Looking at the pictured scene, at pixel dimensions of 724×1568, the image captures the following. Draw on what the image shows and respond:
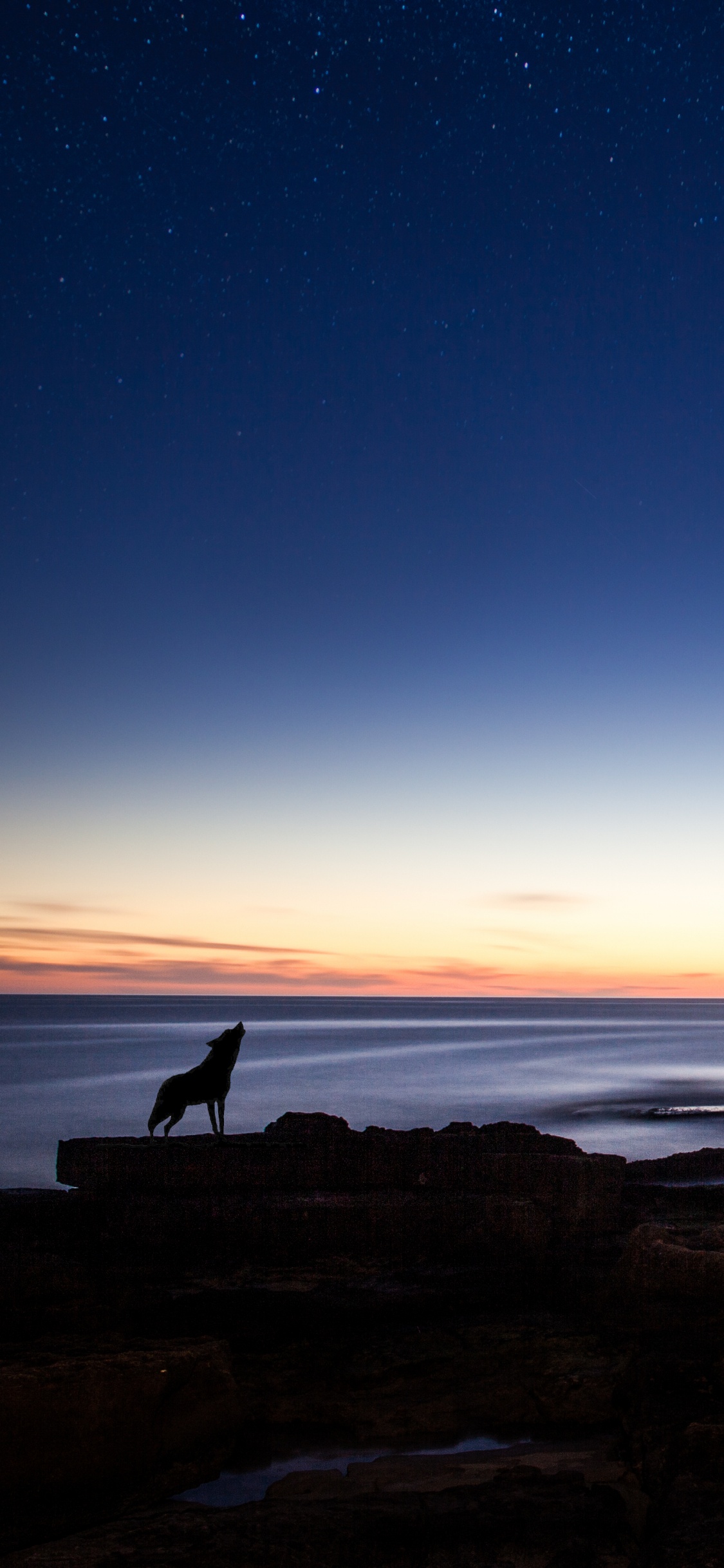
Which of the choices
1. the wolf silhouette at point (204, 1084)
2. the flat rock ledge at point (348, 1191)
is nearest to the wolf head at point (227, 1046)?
the wolf silhouette at point (204, 1084)

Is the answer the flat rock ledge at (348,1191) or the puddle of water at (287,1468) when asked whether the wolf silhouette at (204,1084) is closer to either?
the flat rock ledge at (348,1191)

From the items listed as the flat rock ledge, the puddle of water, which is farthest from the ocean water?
the puddle of water

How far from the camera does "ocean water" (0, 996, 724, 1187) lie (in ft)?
92.2

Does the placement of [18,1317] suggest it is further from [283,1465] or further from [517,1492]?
[517,1492]

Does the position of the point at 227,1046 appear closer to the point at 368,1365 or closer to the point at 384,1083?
the point at 368,1365

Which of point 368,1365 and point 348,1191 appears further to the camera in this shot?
point 348,1191

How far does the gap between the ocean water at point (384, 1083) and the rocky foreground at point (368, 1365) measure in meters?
13.5

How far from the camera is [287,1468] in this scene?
203 inches

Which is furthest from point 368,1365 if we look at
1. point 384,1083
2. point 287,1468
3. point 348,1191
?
point 384,1083

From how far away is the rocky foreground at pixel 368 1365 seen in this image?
417 cm

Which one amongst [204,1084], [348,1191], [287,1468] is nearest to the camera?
[287,1468]

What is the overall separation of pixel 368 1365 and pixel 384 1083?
132 feet

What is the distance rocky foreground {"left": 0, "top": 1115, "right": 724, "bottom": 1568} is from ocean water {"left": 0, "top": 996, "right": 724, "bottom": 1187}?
13.5m

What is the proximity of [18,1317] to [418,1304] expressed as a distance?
267 centimetres
